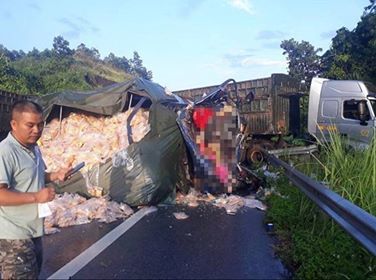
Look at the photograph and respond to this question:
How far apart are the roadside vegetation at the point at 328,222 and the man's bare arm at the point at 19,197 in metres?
2.39

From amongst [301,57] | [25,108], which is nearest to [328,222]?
[25,108]

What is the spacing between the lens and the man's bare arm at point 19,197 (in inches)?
103

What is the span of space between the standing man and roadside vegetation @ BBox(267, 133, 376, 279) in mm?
2359

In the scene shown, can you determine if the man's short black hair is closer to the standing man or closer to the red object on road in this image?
the standing man

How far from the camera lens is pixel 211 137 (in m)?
8.30

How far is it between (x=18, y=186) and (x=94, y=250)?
2.07m

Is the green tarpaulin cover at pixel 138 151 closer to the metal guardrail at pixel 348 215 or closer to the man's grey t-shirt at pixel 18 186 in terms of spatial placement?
the metal guardrail at pixel 348 215

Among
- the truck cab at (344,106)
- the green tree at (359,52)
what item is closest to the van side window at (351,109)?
the truck cab at (344,106)

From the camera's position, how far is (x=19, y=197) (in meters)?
2.62

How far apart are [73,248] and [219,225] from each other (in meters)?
2.13

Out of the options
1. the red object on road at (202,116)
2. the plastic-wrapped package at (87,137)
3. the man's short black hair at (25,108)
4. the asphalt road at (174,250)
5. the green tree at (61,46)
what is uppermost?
the green tree at (61,46)

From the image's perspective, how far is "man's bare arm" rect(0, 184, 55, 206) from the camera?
2607mm

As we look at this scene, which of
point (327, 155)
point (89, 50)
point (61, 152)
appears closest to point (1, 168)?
point (327, 155)

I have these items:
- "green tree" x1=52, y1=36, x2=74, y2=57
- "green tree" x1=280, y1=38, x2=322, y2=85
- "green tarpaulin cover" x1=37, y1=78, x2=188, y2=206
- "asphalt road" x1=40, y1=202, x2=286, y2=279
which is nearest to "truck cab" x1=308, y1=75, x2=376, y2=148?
"green tarpaulin cover" x1=37, y1=78, x2=188, y2=206
